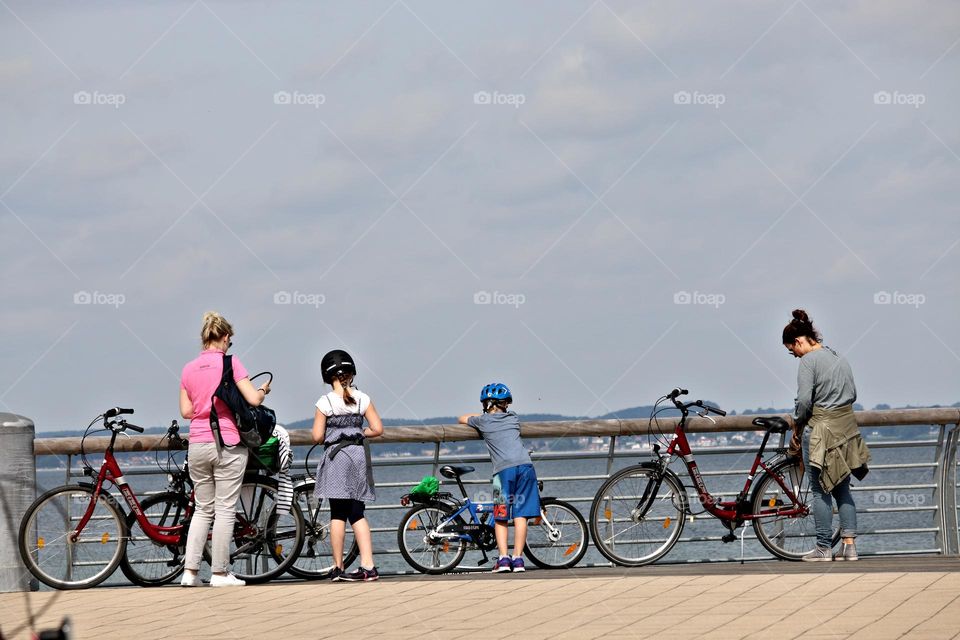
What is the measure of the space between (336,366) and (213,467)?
112cm

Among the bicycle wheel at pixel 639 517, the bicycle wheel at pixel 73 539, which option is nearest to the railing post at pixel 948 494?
the bicycle wheel at pixel 639 517

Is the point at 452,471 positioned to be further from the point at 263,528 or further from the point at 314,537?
the point at 263,528

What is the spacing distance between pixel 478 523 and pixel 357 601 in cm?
183

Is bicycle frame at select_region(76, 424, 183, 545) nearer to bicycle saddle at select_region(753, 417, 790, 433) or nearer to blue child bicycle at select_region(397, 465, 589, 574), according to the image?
blue child bicycle at select_region(397, 465, 589, 574)

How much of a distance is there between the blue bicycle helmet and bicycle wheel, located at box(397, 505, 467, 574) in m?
0.89

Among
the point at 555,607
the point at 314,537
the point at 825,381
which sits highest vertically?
the point at 825,381

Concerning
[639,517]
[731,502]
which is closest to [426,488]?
[639,517]

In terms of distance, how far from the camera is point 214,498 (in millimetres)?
8641

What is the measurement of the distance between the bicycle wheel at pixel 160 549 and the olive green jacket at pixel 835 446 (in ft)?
15.5

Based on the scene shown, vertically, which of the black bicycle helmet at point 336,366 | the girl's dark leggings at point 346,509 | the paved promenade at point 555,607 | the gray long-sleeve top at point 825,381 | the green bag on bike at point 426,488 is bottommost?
the paved promenade at point 555,607

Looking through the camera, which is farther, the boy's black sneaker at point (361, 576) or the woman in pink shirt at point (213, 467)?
the boy's black sneaker at point (361, 576)

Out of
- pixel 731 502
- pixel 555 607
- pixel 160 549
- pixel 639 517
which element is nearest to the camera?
pixel 555 607

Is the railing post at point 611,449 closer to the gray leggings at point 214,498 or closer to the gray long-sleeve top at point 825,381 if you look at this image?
the gray long-sleeve top at point 825,381

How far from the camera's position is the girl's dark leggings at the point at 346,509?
8.72 metres
